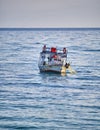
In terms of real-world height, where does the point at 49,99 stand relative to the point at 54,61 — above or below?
below

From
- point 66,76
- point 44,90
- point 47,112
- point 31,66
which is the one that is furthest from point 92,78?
point 47,112

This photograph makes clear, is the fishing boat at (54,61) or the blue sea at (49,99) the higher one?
the fishing boat at (54,61)

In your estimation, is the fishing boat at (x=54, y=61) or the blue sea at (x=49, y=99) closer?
the blue sea at (x=49, y=99)

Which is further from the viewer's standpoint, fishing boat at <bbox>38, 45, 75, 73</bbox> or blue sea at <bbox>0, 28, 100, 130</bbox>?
fishing boat at <bbox>38, 45, 75, 73</bbox>

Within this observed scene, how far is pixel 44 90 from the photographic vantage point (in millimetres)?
14367

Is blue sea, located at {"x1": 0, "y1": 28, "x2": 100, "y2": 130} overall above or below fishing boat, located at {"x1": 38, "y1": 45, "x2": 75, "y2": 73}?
below

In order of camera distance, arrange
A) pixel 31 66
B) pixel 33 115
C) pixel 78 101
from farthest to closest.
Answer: pixel 31 66
pixel 78 101
pixel 33 115

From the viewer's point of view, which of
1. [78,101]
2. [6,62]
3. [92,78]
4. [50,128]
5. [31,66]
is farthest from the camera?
[6,62]

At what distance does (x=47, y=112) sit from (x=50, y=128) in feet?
4.14

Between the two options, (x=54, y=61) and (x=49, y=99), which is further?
(x=54, y=61)

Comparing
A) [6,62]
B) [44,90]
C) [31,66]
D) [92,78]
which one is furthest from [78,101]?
[6,62]

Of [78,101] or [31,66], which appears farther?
[31,66]

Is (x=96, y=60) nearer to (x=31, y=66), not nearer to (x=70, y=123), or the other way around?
(x=31, y=66)

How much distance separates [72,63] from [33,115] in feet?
33.3
